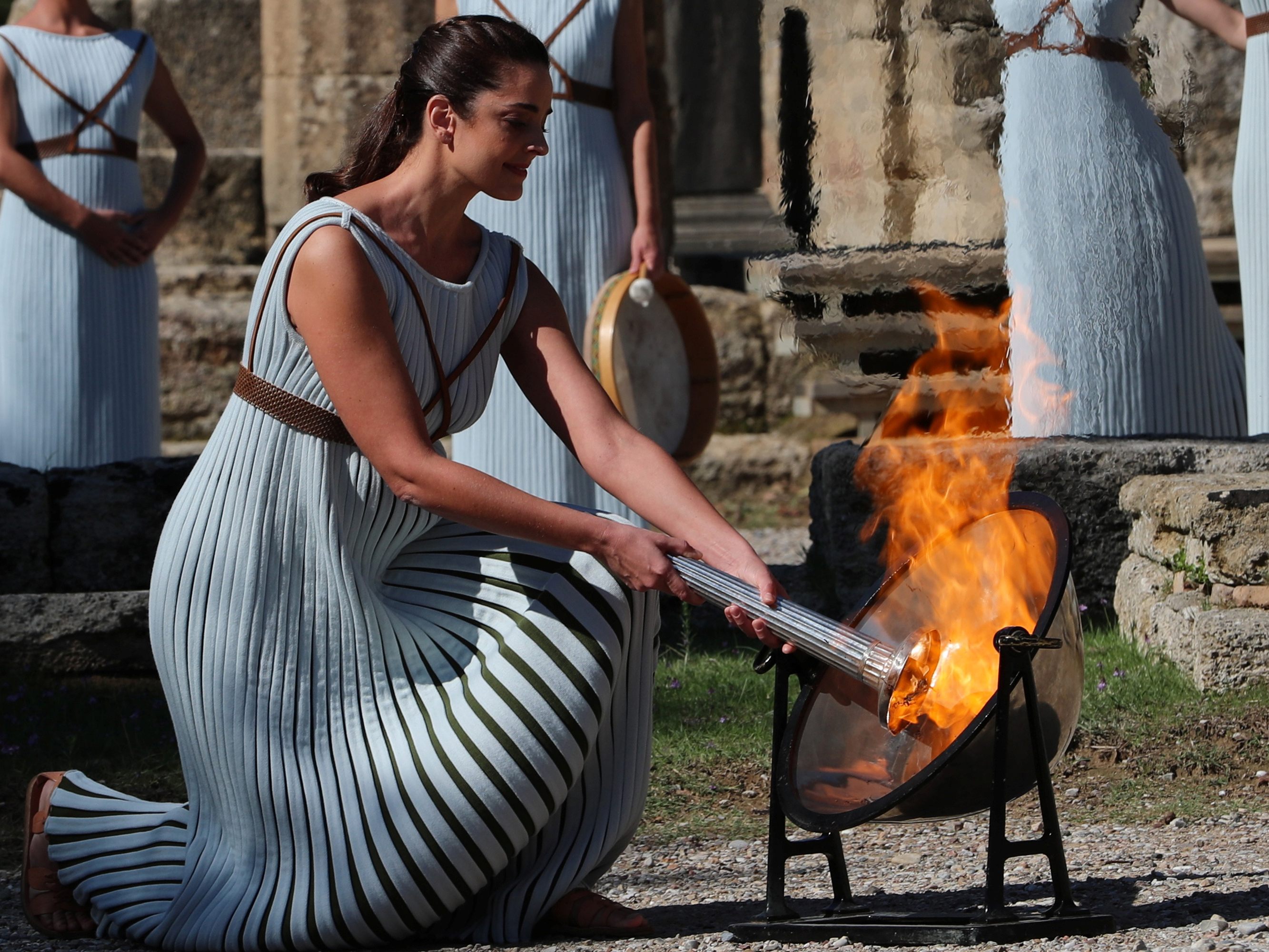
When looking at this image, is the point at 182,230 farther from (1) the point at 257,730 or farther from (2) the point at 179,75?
(1) the point at 257,730

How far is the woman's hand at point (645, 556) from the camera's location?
2588 millimetres

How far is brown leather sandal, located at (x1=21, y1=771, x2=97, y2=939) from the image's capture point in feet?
9.69

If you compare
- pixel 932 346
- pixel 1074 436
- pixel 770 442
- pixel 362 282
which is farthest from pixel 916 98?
pixel 770 442

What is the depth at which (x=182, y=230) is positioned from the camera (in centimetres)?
951

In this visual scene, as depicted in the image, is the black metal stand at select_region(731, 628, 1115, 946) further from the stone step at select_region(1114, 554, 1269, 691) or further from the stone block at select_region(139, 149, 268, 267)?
the stone block at select_region(139, 149, 268, 267)

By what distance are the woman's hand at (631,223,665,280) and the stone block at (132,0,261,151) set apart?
5080mm

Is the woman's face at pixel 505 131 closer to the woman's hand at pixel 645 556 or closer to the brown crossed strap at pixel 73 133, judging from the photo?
the woman's hand at pixel 645 556

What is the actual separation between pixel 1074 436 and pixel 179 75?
659 centimetres

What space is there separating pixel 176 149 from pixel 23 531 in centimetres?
161

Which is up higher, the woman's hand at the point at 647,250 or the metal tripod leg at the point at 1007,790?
the woman's hand at the point at 647,250

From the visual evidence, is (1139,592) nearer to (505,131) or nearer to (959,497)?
(959,497)

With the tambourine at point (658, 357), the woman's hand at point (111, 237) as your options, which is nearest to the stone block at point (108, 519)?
the woman's hand at point (111, 237)

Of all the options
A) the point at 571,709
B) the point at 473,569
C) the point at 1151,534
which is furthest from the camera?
the point at 1151,534

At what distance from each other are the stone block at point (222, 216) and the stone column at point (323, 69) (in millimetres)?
305
